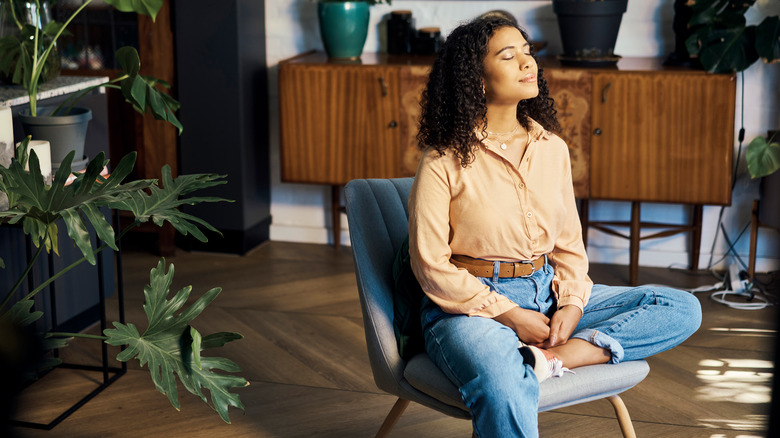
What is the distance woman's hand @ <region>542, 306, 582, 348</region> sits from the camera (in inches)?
77.8

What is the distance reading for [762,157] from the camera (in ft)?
11.4

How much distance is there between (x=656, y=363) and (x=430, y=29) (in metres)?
1.79

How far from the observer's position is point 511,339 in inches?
73.6

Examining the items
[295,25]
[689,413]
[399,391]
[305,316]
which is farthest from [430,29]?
[399,391]

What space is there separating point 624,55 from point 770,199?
0.87m

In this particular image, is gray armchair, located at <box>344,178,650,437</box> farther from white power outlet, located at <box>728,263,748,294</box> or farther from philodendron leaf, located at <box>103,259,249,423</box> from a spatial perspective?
white power outlet, located at <box>728,263,748,294</box>

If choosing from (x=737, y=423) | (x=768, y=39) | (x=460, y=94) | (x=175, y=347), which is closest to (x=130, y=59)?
(x=175, y=347)

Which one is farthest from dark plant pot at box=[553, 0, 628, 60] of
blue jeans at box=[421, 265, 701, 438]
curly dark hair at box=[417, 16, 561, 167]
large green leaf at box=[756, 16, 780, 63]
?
blue jeans at box=[421, 265, 701, 438]

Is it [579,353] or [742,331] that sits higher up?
[579,353]

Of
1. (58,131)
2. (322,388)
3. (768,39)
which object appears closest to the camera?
(58,131)

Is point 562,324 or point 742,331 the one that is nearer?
point 562,324

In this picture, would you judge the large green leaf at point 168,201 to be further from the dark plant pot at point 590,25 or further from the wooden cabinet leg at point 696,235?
the wooden cabinet leg at point 696,235

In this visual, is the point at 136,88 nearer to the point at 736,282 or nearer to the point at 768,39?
the point at 768,39

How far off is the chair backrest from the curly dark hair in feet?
0.58
